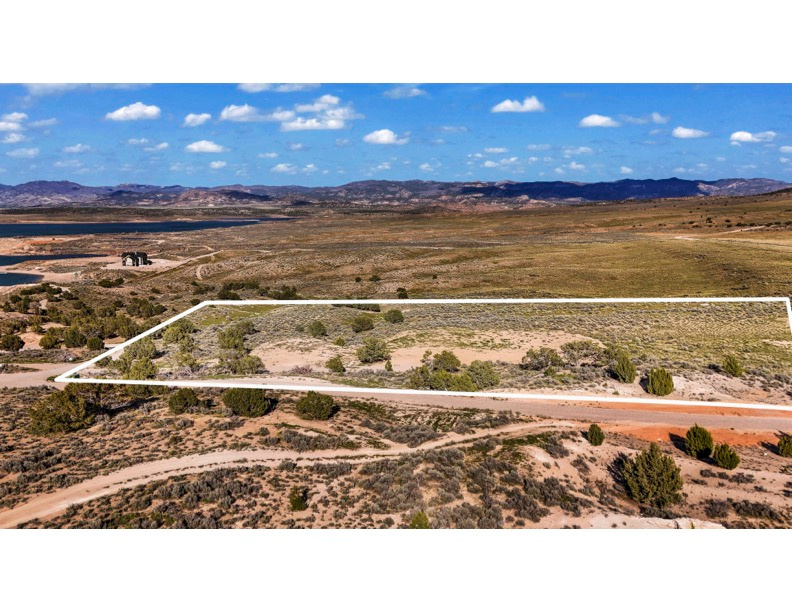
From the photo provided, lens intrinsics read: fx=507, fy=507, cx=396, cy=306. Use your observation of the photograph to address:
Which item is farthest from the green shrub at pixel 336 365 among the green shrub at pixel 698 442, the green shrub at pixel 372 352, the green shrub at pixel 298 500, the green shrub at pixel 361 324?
the green shrub at pixel 698 442

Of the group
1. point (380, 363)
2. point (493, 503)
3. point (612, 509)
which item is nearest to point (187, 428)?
point (380, 363)

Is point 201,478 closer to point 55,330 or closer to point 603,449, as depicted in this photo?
point 603,449

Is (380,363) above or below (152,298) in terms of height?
above

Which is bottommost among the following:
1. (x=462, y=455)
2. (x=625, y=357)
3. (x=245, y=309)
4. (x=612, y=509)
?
(x=612, y=509)

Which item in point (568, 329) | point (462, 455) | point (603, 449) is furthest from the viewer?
point (603, 449)

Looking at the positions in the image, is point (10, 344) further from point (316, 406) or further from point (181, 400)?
point (316, 406)

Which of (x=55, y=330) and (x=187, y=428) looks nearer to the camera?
(x=187, y=428)

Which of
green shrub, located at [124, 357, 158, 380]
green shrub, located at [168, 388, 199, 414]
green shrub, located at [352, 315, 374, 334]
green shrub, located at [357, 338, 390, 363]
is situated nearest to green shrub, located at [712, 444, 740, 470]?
green shrub, located at [357, 338, 390, 363]
